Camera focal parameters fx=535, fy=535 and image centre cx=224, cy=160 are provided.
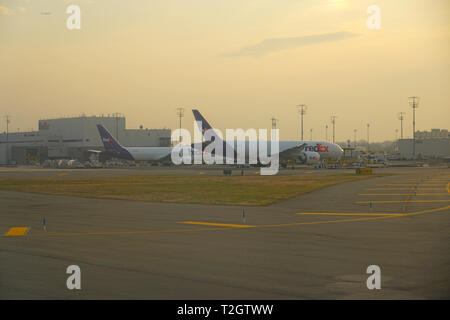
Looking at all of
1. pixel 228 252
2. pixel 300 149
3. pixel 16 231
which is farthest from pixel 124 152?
pixel 228 252

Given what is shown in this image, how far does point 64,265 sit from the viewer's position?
14070 millimetres

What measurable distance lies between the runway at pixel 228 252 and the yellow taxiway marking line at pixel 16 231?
10.2 inches

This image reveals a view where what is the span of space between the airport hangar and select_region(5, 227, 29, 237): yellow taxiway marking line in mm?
149196

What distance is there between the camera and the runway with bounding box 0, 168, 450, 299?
1141 cm

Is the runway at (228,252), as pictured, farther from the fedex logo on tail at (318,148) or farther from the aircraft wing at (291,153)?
the fedex logo on tail at (318,148)

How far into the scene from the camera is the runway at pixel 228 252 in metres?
11.4

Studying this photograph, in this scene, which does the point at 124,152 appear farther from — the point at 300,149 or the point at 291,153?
the point at 300,149

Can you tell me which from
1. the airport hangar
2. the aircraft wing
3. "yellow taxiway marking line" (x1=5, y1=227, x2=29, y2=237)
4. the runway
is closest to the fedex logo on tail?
the aircraft wing

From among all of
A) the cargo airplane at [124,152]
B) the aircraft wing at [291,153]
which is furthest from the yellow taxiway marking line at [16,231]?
the cargo airplane at [124,152]

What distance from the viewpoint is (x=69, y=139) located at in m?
173
